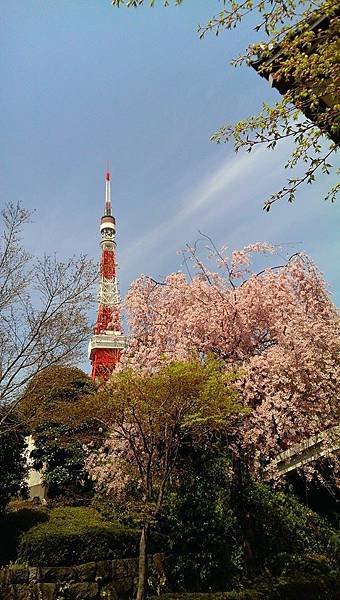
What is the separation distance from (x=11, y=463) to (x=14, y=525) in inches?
64.7

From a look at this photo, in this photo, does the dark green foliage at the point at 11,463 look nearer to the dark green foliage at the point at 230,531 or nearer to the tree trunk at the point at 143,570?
the dark green foliage at the point at 230,531

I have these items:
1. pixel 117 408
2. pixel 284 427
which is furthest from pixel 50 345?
pixel 284 427

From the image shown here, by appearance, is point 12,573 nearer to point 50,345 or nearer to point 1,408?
point 1,408

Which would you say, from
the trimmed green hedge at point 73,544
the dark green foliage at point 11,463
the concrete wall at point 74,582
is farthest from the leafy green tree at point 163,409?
the dark green foliage at point 11,463

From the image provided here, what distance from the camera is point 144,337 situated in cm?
1282

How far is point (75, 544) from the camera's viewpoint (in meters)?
8.16

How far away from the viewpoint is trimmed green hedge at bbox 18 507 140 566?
26.2 feet

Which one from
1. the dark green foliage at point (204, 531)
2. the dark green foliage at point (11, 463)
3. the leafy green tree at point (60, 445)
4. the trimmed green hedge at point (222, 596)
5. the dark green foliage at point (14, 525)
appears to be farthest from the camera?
the leafy green tree at point (60, 445)

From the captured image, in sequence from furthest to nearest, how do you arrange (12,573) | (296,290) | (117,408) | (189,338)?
(296,290)
(189,338)
(117,408)
(12,573)

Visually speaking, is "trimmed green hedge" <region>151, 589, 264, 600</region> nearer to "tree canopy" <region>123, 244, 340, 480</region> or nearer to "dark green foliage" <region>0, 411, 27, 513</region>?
"tree canopy" <region>123, 244, 340, 480</region>

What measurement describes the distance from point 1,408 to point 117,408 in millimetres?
2874

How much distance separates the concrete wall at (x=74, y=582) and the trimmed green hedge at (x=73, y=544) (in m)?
0.13

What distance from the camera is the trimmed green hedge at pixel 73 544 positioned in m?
8.00

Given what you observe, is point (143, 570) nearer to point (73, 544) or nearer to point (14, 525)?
point (73, 544)
